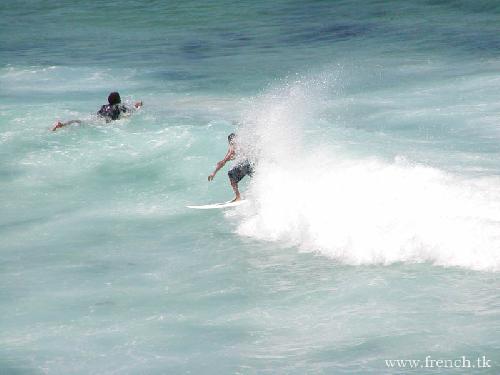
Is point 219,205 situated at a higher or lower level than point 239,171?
lower

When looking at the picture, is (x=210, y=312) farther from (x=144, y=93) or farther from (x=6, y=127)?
(x=144, y=93)

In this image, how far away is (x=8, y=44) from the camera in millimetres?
35125

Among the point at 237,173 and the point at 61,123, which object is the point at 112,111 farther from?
the point at 237,173

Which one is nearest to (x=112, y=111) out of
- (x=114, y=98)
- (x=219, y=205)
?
(x=114, y=98)

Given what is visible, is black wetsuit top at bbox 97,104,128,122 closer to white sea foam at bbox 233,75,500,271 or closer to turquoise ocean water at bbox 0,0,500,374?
turquoise ocean water at bbox 0,0,500,374

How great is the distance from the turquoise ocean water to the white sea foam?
35mm

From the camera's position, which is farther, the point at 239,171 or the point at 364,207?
the point at 239,171

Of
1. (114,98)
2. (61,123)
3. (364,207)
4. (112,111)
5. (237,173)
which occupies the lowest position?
(364,207)

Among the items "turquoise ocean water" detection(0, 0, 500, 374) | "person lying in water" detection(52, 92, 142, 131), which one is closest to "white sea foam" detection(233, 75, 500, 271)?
"turquoise ocean water" detection(0, 0, 500, 374)

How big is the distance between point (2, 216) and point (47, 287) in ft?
13.7

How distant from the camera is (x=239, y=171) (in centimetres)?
1636

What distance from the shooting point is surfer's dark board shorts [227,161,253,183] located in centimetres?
1633

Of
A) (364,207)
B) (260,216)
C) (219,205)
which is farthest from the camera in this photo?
(219,205)

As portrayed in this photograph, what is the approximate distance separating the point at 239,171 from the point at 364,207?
A: 2451 mm
